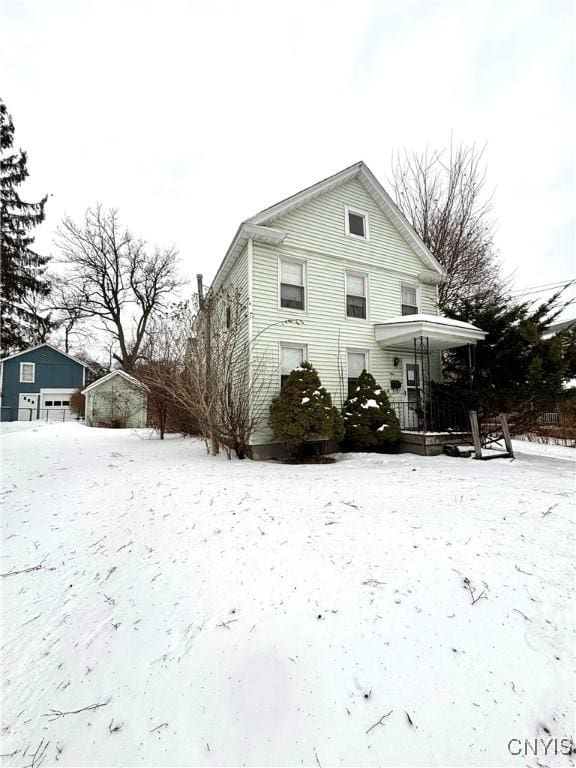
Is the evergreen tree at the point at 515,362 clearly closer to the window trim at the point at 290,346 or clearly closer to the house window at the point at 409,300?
the house window at the point at 409,300

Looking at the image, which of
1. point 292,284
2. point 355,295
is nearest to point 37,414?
point 292,284

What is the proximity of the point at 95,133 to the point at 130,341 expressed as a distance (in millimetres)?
16770

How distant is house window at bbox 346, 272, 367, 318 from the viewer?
1010 cm

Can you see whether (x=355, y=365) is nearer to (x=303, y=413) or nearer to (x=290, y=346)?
(x=290, y=346)

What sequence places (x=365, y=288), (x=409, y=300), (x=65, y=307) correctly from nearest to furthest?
1. (x=365, y=288)
2. (x=409, y=300)
3. (x=65, y=307)

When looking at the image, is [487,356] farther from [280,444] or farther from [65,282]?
[65,282]

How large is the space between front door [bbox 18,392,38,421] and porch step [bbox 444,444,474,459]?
26395 millimetres

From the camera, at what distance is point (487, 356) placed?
30.7 feet

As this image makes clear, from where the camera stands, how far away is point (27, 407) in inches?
888

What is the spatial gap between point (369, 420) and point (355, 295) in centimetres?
418

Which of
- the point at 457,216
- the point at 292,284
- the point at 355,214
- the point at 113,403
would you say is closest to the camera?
the point at 292,284

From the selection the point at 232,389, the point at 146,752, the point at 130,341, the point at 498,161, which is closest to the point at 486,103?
the point at 498,161

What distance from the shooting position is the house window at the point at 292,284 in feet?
30.1

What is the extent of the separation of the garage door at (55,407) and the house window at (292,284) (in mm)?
21741
